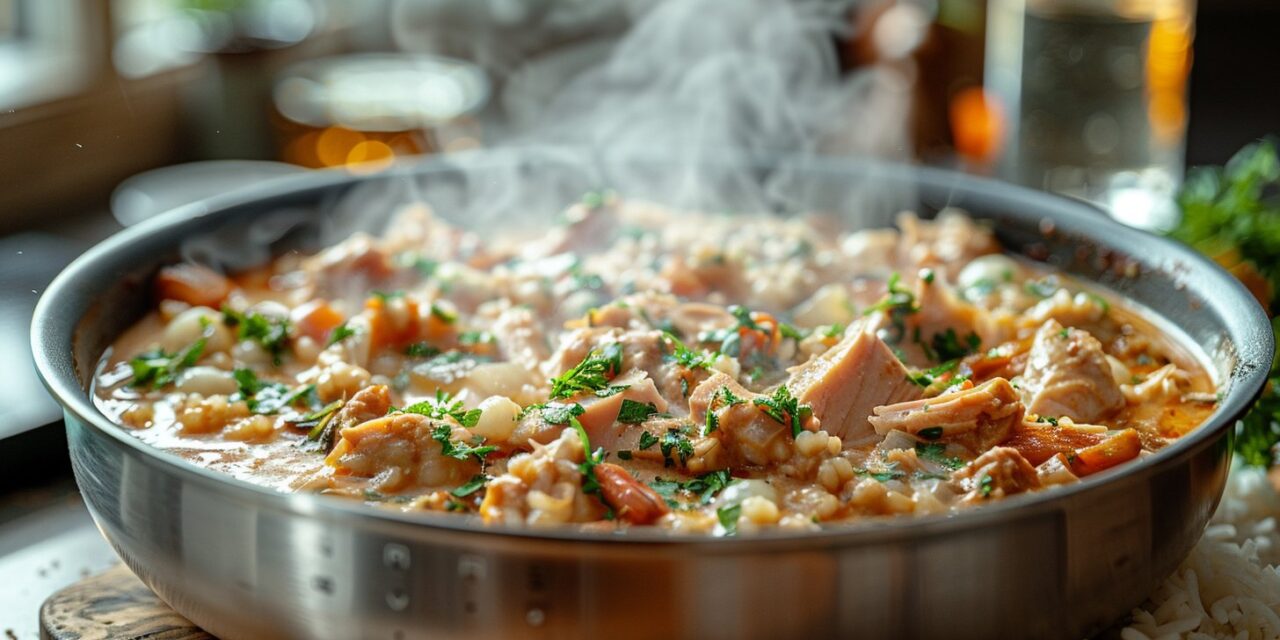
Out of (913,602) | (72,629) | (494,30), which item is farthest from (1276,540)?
(494,30)

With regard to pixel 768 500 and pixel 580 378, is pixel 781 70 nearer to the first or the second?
pixel 580 378

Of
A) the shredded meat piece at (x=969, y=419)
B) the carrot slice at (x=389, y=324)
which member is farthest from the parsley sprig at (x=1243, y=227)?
the carrot slice at (x=389, y=324)

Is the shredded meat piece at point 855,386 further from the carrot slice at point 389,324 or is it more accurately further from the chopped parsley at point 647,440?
the carrot slice at point 389,324

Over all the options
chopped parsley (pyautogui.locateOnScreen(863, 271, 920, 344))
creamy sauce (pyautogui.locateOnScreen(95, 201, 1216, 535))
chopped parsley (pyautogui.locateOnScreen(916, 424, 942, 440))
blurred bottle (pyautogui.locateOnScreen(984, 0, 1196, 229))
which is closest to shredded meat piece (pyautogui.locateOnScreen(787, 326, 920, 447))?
creamy sauce (pyautogui.locateOnScreen(95, 201, 1216, 535))

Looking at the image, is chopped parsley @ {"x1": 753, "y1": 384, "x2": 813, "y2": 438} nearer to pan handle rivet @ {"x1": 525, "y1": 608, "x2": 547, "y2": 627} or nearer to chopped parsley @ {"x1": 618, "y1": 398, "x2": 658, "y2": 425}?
chopped parsley @ {"x1": 618, "y1": 398, "x2": 658, "y2": 425}

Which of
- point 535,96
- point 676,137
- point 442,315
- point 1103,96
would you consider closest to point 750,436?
point 442,315
